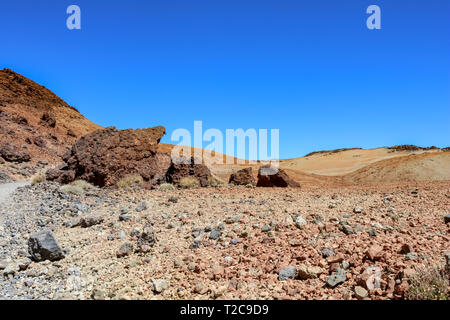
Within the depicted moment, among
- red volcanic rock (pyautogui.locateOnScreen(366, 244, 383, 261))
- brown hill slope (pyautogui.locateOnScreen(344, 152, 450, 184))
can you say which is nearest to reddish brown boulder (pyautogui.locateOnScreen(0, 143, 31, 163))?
red volcanic rock (pyautogui.locateOnScreen(366, 244, 383, 261))

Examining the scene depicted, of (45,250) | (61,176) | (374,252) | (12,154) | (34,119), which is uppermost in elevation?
(34,119)

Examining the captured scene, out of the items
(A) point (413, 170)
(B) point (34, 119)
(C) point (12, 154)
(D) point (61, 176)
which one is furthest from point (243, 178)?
(B) point (34, 119)

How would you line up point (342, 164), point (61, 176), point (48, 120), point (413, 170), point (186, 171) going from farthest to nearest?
point (342, 164)
point (48, 120)
point (413, 170)
point (61, 176)
point (186, 171)

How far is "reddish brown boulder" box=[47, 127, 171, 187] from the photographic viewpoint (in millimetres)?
11895

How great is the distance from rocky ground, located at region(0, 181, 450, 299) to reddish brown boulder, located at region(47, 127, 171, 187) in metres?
4.67

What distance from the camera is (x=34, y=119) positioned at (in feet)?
101

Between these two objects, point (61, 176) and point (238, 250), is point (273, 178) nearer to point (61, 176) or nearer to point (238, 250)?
point (238, 250)

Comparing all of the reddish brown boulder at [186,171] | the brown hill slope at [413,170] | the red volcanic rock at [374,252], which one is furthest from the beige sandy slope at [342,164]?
the red volcanic rock at [374,252]

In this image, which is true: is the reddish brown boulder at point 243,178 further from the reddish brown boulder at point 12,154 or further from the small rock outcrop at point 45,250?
the reddish brown boulder at point 12,154

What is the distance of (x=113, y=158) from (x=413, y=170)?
1634 centimetres

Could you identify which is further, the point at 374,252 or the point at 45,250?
the point at 45,250

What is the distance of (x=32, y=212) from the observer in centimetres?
745

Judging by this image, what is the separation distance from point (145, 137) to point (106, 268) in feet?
32.0
